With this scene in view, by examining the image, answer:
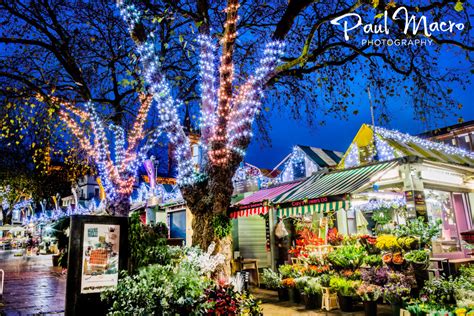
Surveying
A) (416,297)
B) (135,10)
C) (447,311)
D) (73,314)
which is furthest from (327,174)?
(73,314)

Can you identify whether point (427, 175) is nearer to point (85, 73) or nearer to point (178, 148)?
point (178, 148)

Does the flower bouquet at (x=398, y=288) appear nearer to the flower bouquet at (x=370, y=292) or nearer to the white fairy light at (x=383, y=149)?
the flower bouquet at (x=370, y=292)

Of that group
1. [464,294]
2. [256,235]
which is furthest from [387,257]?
[256,235]

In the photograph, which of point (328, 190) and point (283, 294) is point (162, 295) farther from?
point (283, 294)

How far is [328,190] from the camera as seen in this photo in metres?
8.89

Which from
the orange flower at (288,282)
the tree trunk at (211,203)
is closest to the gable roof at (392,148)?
the orange flower at (288,282)

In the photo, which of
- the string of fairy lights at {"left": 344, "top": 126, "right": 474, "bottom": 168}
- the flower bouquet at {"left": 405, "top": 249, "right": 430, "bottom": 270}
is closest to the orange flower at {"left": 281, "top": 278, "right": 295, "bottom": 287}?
the flower bouquet at {"left": 405, "top": 249, "right": 430, "bottom": 270}

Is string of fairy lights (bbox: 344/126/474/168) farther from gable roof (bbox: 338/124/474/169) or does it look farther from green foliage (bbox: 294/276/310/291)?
green foliage (bbox: 294/276/310/291)

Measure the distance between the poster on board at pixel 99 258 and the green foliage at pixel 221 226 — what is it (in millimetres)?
3037

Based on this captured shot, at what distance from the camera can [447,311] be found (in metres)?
5.07

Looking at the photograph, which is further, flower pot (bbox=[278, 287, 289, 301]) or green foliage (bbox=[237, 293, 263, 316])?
flower pot (bbox=[278, 287, 289, 301])

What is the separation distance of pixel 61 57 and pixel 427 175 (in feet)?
42.2

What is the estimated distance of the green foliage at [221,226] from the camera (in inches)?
332

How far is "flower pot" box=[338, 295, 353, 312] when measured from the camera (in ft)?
25.6
